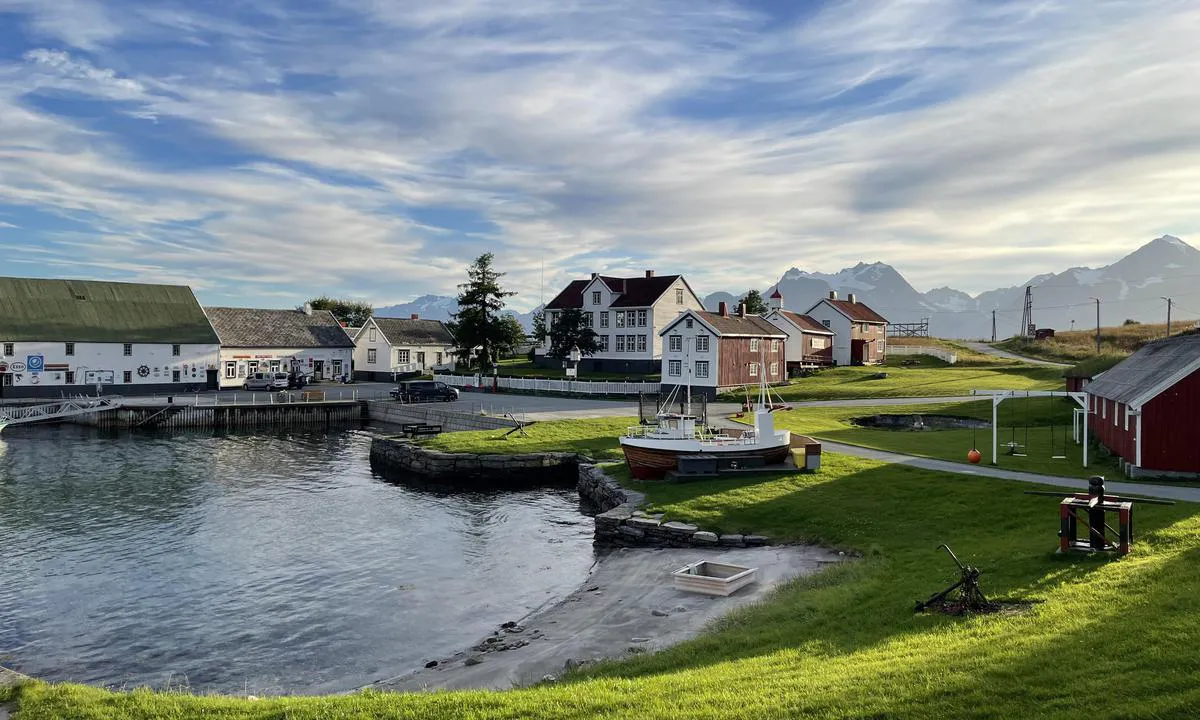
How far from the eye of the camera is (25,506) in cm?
3130

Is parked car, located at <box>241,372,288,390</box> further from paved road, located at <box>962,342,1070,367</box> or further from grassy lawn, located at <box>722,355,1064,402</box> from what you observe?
paved road, located at <box>962,342,1070,367</box>

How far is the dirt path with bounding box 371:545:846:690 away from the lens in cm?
1395

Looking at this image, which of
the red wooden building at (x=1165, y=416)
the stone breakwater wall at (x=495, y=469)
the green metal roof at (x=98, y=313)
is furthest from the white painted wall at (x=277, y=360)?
the red wooden building at (x=1165, y=416)

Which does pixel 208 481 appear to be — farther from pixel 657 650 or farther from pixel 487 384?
pixel 487 384

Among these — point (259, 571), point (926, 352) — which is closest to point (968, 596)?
point (259, 571)

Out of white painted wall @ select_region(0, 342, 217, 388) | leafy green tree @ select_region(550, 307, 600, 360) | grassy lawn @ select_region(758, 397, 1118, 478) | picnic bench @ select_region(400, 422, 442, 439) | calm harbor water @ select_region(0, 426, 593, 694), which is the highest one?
leafy green tree @ select_region(550, 307, 600, 360)

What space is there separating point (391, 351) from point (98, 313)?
28.9 meters

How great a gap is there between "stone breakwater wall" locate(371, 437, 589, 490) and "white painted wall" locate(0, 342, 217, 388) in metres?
45.4

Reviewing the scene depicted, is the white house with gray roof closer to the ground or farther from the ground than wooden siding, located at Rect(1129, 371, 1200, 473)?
farther from the ground

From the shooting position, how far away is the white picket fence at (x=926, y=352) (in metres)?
83.5

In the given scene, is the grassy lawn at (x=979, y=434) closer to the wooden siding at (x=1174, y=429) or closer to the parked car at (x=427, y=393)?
the wooden siding at (x=1174, y=429)

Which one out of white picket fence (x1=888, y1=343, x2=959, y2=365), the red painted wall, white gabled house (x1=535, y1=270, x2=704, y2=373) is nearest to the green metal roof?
white gabled house (x1=535, y1=270, x2=704, y2=373)

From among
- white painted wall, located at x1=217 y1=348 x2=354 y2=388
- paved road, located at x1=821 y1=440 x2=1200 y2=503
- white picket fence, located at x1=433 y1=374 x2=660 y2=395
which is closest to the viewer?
paved road, located at x1=821 y1=440 x2=1200 y2=503

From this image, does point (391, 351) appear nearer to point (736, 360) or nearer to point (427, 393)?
point (427, 393)
